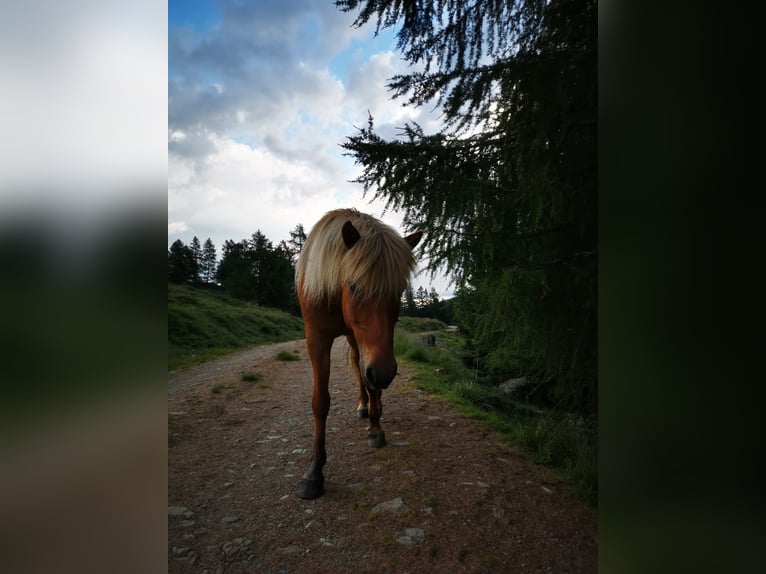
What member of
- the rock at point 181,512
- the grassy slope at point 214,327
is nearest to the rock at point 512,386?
the rock at point 181,512

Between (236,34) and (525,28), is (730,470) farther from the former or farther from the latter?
(236,34)

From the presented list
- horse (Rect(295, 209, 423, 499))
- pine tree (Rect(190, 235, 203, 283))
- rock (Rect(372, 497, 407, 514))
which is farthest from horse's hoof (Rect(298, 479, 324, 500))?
pine tree (Rect(190, 235, 203, 283))

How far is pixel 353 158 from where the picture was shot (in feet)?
9.54

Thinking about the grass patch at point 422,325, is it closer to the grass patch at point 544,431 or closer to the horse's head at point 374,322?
the grass patch at point 544,431

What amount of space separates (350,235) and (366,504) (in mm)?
2081

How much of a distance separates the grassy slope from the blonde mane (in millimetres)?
1441

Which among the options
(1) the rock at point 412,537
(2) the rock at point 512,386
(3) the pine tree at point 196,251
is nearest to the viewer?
(1) the rock at point 412,537

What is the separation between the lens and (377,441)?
11.2 ft

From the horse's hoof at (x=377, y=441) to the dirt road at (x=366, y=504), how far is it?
0.27 feet

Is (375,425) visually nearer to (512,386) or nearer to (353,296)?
(353,296)

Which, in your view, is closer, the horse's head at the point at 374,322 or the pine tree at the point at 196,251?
the horse's head at the point at 374,322

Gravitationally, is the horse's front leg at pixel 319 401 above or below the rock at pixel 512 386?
above

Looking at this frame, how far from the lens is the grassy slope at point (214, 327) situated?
21.2ft

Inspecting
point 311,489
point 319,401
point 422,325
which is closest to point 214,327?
point 422,325
